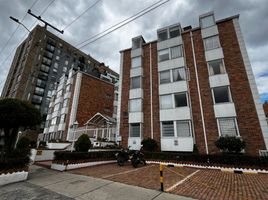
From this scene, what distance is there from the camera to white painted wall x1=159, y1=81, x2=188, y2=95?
16297 mm

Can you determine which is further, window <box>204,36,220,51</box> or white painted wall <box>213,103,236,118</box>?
window <box>204,36,220,51</box>

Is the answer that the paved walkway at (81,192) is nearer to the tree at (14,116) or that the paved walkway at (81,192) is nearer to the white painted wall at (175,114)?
the tree at (14,116)

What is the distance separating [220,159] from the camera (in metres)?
11.1

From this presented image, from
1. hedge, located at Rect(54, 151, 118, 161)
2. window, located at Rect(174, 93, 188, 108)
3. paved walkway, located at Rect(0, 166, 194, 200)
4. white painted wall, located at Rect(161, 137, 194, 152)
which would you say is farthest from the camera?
window, located at Rect(174, 93, 188, 108)

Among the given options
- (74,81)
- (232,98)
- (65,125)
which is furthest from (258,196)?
(74,81)

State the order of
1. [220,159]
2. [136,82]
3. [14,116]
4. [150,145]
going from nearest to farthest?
[14,116], [220,159], [150,145], [136,82]

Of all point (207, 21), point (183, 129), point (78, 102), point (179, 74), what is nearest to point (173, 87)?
point (179, 74)

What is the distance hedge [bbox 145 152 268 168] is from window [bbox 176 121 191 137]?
9.16 ft

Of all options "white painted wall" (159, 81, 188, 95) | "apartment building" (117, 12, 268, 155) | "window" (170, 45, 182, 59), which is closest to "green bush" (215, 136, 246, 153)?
"apartment building" (117, 12, 268, 155)

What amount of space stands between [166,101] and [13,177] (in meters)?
14.0

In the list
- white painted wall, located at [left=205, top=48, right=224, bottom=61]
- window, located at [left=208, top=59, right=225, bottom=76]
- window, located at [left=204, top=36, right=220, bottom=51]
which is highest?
window, located at [left=204, top=36, right=220, bottom=51]

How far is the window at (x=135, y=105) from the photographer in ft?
59.6

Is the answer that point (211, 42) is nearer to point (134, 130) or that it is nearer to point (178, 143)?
point (178, 143)

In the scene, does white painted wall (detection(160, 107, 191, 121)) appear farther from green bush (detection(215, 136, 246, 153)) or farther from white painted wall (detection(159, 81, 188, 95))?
green bush (detection(215, 136, 246, 153))
